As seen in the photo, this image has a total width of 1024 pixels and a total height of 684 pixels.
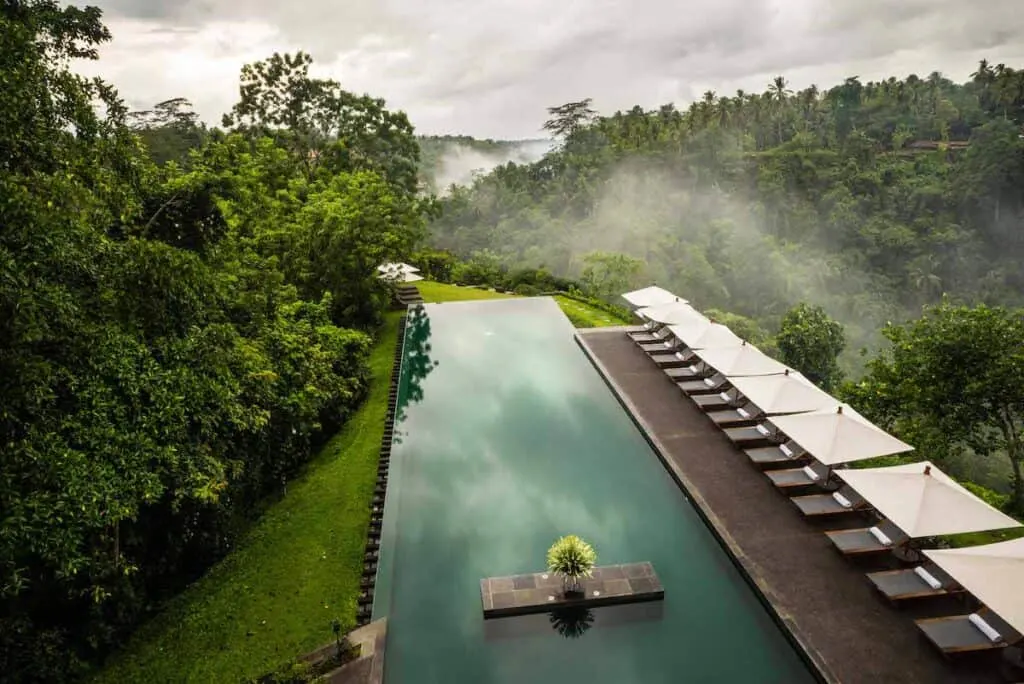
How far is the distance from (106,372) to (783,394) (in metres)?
10.1

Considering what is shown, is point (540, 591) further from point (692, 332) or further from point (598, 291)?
point (598, 291)

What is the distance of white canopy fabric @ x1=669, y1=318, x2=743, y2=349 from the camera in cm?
1416

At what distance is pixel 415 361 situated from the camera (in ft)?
54.7

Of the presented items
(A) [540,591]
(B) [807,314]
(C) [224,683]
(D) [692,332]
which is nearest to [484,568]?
(A) [540,591]

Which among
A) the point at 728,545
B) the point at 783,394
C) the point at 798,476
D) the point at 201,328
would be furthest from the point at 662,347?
the point at 201,328

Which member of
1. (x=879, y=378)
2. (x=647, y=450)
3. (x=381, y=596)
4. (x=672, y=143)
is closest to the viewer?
(x=381, y=596)

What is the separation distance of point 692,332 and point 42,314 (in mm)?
12210

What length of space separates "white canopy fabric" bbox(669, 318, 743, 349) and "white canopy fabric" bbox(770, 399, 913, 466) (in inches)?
147

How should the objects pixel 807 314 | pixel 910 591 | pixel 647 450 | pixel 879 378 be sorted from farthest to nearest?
pixel 807 314 < pixel 879 378 < pixel 647 450 < pixel 910 591

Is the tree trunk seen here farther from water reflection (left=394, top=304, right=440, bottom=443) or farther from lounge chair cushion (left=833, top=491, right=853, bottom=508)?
water reflection (left=394, top=304, right=440, bottom=443)

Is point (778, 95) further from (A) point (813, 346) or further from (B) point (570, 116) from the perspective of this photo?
(A) point (813, 346)

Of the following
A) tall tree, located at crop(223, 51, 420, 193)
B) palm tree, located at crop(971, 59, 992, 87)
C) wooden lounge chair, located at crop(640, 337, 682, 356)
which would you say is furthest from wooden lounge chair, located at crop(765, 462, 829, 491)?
palm tree, located at crop(971, 59, 992, 87)

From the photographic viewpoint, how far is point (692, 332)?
48.7ft

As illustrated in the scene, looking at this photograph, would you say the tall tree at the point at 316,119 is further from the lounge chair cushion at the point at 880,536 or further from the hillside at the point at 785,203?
the lounge chair cushion at the point at 880,536
